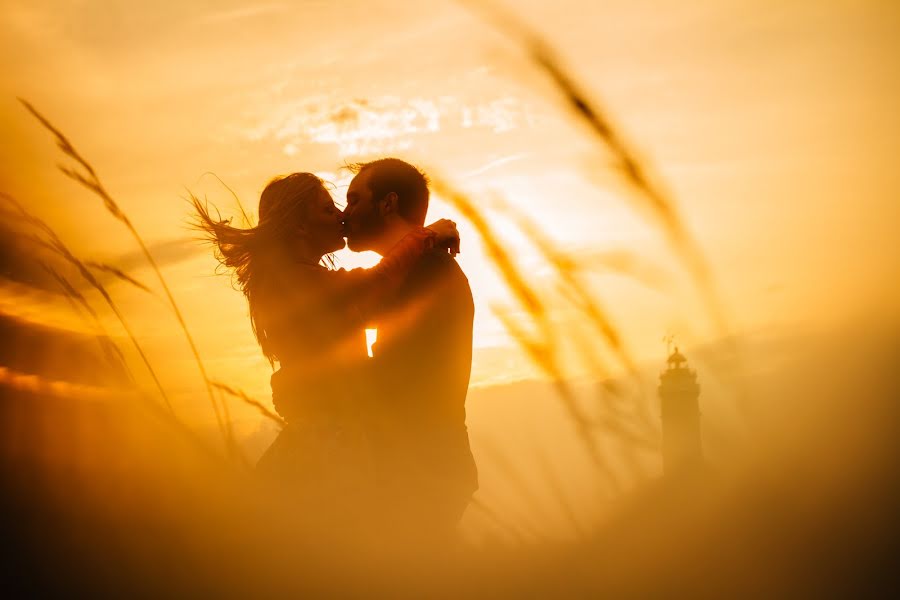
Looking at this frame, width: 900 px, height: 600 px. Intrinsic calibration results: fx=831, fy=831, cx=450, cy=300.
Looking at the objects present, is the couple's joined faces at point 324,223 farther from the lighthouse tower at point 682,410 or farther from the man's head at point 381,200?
the lighthouse tower at point 682,410

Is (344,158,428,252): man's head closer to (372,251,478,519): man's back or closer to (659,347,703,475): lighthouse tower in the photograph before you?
(372,251,478,519): man's back

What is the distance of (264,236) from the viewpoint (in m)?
5.11

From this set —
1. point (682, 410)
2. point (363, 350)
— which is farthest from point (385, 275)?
point (682, 410)

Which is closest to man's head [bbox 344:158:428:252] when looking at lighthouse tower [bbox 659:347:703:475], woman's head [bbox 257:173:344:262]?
woman's head [bbox 257:173:344:262]

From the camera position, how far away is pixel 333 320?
4828 mm

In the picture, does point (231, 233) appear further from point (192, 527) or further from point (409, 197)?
point (192, 527)

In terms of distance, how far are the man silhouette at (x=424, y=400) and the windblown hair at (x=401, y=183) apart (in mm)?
538

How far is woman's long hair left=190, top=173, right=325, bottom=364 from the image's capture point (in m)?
5.07

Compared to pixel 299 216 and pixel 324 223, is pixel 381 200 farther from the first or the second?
pixel 299 216

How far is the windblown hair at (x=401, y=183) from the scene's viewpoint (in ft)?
17.3

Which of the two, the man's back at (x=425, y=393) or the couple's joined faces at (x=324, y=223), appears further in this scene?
the couple's joined faces at (x=324, y=223)

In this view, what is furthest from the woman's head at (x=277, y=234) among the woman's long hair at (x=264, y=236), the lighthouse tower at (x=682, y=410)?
the lighthouse tower at (x=682, y=410)

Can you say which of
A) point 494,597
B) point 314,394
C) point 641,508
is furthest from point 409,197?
point 641,508

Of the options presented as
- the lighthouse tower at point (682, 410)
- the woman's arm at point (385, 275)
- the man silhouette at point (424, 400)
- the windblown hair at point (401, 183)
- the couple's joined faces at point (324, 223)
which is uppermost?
the lighthouse tower at point (682, 410)
